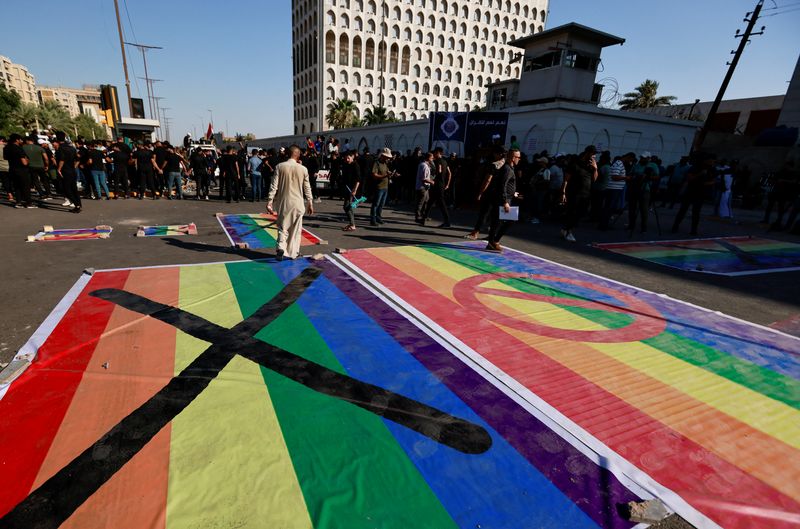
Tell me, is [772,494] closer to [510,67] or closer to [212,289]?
[212,289]

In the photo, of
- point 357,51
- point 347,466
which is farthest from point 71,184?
point 357,51

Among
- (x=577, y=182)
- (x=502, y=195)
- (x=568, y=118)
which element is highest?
(x=568, y=118)

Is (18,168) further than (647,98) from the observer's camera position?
No

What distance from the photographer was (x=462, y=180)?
1525 cm

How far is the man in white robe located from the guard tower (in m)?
22.0

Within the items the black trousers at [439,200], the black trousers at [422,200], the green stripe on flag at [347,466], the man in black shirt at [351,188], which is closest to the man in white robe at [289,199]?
the man in black shirt at [351,188]

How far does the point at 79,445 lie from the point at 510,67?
318 ft

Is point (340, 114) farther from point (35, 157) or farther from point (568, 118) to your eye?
point (35, 157)

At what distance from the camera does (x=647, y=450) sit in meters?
2.69

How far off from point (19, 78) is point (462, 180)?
175 meters

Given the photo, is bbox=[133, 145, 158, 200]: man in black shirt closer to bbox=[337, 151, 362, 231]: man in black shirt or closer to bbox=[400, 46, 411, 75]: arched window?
bbox=[337, 151, 362, 231]: man in black shirt

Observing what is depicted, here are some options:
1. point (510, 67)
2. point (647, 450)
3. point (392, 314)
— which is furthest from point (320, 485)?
point (510, 67)

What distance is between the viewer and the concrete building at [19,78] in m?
110

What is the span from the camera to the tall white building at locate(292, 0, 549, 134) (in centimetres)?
6512
